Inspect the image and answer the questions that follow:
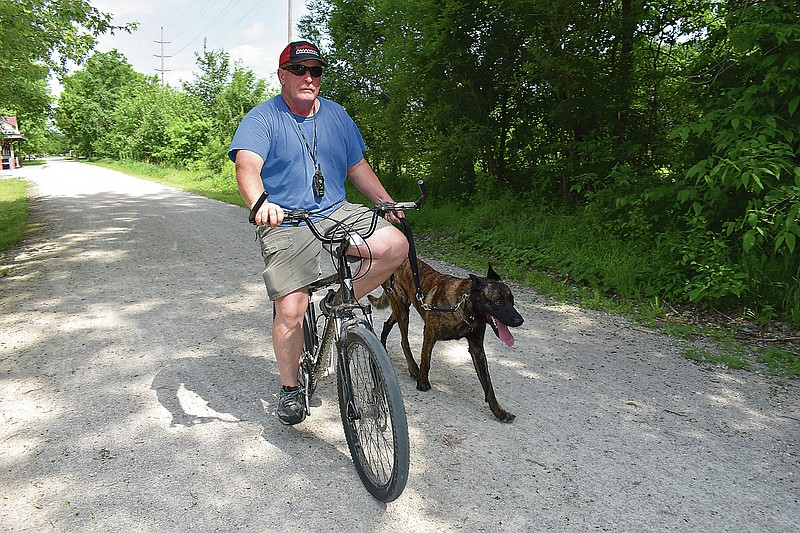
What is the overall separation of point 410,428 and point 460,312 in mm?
820

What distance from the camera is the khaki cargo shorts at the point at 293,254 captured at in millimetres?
3189

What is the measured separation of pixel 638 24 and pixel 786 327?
16.2 ft

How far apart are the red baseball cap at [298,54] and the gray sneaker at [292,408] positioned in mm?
1884

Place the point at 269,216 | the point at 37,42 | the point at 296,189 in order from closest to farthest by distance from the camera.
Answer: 1. the point at 269,216
2. the point at 296,189
3. the point at 37,42

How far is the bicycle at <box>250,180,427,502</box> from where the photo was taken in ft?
8.78

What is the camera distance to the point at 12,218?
42.5ft

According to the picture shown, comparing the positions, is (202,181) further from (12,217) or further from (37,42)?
(37,42)

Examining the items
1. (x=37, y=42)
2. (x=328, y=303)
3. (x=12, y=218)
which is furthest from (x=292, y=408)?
(x=12, y=218)

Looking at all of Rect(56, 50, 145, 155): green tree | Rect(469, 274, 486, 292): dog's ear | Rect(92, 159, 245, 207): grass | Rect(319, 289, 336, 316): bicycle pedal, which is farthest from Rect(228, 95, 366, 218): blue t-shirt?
Rect(56, 50, 145, 155): green tree

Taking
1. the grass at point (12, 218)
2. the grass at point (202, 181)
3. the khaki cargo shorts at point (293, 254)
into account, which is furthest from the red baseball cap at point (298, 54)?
the grass at point (202, 181)

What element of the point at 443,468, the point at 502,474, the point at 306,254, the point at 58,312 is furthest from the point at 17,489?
the point at 58,312

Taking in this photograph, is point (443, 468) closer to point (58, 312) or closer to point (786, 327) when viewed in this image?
point (786, 327)

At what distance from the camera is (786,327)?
5.51 meters

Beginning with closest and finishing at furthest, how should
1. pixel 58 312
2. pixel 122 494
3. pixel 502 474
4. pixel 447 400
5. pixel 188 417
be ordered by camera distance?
pixel 122 494 → pixel 502 474 → pixel 188 417 → pixel 447 400 → pixel 58 312
